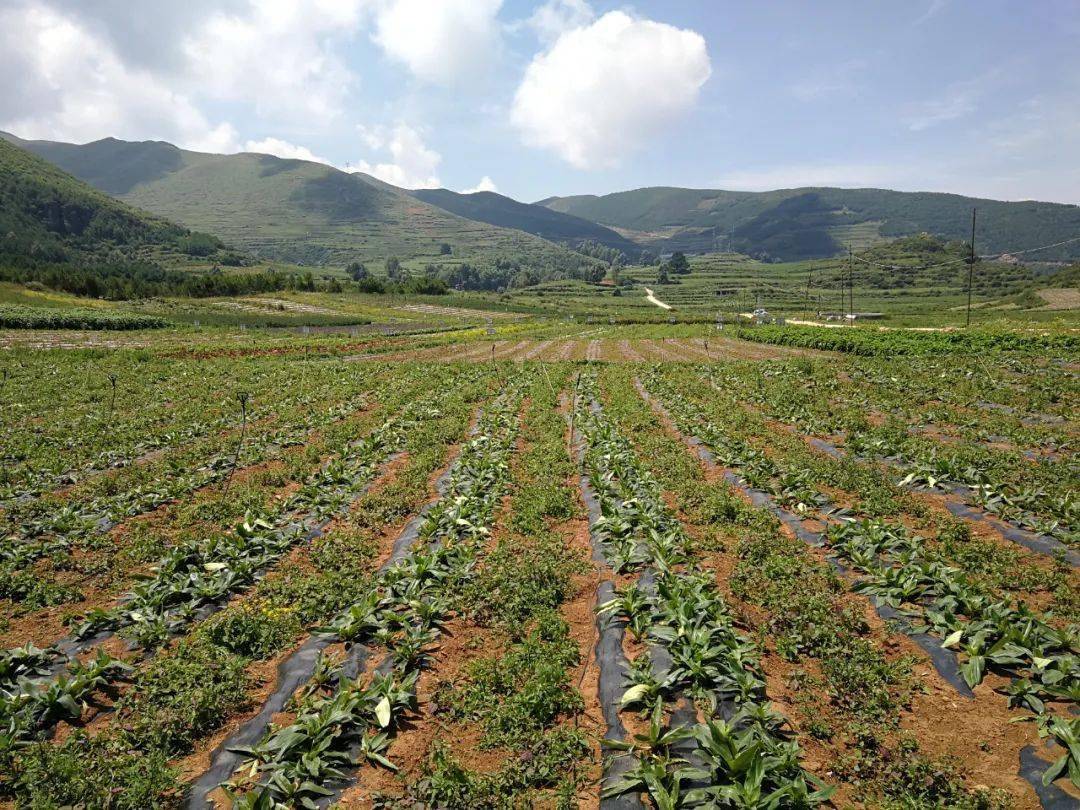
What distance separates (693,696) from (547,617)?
2.32 metres

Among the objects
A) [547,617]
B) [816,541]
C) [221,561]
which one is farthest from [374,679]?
[816,541]

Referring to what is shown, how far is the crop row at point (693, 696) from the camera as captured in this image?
175 inches

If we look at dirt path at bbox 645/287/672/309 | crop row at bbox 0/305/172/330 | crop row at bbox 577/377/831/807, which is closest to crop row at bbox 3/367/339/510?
crop row at bbox 577/377/831/807

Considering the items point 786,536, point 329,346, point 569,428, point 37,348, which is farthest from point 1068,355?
point 37,348

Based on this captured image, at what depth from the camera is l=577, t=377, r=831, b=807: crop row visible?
4449 mm

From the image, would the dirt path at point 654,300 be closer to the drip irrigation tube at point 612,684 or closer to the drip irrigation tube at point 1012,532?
the drip irrigation tube at point 1012,532

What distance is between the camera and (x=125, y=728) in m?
5.52

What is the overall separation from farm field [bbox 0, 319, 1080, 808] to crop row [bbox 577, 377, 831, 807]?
0.04 meters

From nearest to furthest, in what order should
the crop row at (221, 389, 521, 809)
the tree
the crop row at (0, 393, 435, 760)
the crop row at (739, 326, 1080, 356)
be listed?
the crop row at (221, 389, 521, 809), the crop row at (0, 393, 435, 760), the crop row at (739, 326, 1080, 356), the tree

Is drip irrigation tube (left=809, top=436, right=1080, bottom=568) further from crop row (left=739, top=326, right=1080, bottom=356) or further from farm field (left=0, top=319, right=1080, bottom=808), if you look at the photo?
crop row (left=739, top=326, right=1080, bottom=356)

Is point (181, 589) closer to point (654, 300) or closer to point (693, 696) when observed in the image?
point (693, 696)

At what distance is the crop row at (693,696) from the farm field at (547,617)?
4 centimetres

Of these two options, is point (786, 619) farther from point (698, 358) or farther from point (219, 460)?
point (698, 358)

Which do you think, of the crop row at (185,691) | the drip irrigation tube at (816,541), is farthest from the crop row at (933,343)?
the crop row at (185,691)
